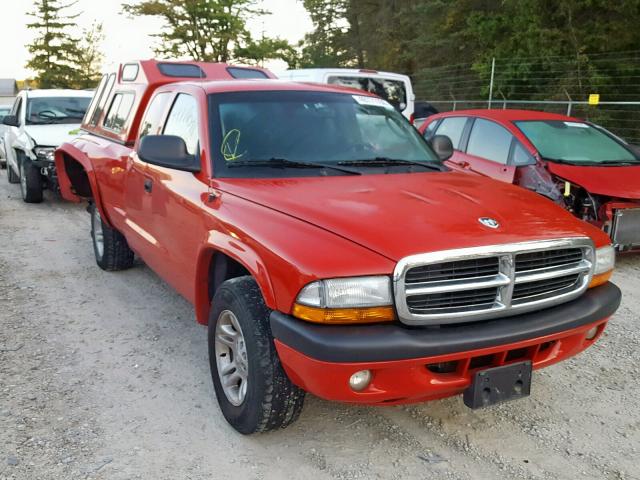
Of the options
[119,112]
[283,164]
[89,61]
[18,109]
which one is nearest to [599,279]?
[283,164]

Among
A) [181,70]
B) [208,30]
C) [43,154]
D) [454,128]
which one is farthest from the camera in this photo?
[208,30]

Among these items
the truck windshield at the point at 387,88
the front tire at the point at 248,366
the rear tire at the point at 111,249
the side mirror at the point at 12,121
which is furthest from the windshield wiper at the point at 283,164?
the side mirror at the point at 12,121

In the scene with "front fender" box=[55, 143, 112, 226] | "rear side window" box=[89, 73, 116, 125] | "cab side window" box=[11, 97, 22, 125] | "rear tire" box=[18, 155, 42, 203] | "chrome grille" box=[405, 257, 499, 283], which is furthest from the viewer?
"cab side window" box=[11, 97, 22, 125]

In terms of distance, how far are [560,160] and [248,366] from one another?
5119 mm

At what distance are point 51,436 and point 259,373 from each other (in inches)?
47.4

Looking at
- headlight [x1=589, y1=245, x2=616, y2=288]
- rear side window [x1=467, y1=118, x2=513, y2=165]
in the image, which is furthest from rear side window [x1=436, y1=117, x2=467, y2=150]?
headlight [x1=589, y1=245, x2=616, y2=288]

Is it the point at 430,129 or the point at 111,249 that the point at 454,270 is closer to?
the point at 111,249

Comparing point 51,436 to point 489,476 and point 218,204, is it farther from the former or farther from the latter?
point 489,476

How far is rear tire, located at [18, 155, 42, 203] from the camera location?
956 cm

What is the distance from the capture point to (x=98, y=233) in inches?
240

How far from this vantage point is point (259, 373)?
2.79m

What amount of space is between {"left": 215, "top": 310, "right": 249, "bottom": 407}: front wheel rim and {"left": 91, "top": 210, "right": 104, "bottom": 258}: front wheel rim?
316 cm

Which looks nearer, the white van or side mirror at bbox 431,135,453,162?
side mirror at bbox 431,135,453,162

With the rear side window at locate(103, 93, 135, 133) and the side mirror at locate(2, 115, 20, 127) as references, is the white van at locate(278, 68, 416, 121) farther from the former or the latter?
the rear side window at locate(103, 93, 135, 133)
